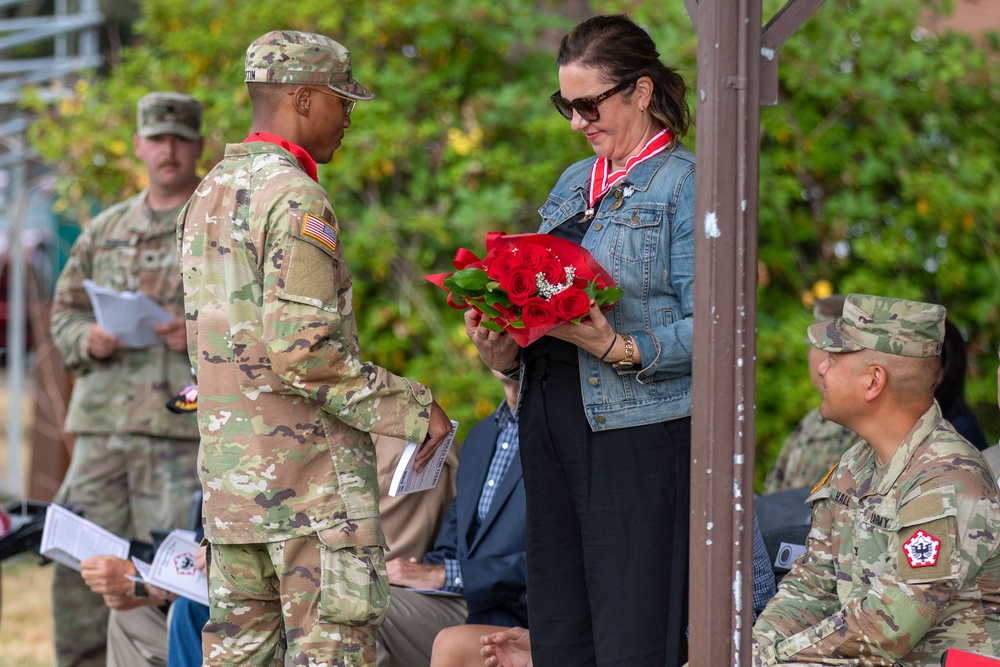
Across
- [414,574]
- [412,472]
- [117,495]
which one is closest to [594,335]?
[412,472]

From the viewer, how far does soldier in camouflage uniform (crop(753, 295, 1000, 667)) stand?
2637 millimetres

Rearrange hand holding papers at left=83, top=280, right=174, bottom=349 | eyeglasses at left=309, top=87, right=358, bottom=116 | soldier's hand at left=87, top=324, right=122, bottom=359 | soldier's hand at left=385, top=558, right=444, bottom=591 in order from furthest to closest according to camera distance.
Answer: soldier's hand at left=87, top=324, right=122, bottom=359 < hand holding papers at left=83, top=280, right=174, bottom=349 < soldier's hand at left=385, top=558, right=444, bottom=591 < eyeglasses at left=309, top=87, right=358, bottom=116

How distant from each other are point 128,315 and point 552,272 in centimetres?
245

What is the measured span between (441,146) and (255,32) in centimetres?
125

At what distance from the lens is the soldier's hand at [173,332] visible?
15.1 feet

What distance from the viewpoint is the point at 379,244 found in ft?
20.9

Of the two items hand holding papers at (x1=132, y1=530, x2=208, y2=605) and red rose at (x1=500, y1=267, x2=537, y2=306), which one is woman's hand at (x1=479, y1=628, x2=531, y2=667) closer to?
hand holding papers at (x1=132, y1=530, x2=208, y2=605)

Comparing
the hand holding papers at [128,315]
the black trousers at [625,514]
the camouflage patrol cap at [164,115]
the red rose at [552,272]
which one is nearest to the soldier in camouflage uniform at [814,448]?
the black trousers at [625,514]

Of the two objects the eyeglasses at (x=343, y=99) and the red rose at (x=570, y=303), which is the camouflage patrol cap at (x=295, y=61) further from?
the red rose at (x=570, y=303)

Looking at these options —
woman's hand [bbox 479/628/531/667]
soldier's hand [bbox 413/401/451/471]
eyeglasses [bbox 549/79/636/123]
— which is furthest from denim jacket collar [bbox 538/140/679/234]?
woman's hand [bbox 479/628/531/667]

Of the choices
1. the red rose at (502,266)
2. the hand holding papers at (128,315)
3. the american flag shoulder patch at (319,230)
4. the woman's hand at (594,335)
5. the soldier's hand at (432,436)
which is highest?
the american flag shoulder patch at (319,230)

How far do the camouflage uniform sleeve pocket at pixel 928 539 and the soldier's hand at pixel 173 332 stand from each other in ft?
9.50

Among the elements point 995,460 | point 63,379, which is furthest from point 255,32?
point 995,460

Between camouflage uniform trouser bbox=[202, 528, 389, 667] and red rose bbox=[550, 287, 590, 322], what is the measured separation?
777mm
